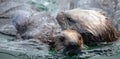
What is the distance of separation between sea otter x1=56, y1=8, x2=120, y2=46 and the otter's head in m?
0.19

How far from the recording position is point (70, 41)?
5.47m

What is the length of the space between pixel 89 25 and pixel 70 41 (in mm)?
553

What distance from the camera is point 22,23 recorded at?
21.5ft

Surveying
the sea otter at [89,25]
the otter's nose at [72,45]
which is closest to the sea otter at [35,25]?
the sea otter at [89,25]

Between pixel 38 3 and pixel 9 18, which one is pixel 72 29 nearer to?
pixel 9 18

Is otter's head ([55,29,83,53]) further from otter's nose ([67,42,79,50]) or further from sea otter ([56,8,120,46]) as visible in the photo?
sea otter ([56,8,120,46])

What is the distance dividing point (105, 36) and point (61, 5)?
7.10 ft

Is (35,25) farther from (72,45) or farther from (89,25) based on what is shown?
(72,45)

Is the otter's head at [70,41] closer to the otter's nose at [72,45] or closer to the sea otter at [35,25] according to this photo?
the otter's nose at [72,45]

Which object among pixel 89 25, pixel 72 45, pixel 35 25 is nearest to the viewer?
pixel 72 45

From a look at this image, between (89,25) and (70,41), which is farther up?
(89,25)

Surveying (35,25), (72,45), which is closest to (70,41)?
(72,45)

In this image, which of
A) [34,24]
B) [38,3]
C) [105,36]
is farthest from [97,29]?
[38,3]

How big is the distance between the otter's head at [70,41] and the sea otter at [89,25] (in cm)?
19
